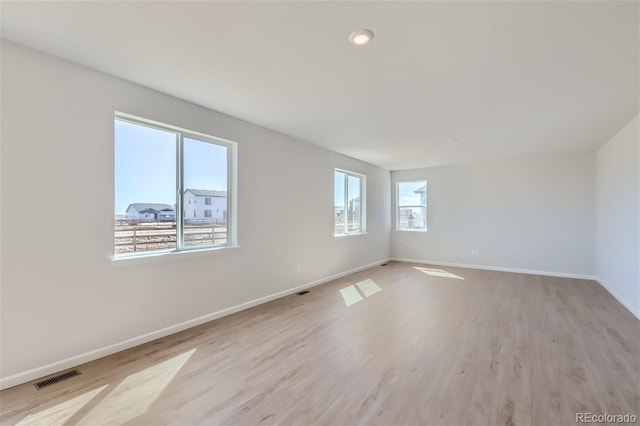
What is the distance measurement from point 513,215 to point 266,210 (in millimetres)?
5520

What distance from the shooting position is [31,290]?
7.24 feet

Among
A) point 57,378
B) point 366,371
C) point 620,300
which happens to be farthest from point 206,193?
point 620,300

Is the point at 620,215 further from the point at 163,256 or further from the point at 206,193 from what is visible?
the point at 163,256

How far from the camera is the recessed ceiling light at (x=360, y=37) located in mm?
1951

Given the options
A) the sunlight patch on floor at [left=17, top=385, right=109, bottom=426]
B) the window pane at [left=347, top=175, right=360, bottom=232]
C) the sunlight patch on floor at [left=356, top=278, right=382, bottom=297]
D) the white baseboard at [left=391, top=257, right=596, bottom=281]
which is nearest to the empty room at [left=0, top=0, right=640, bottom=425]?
the sunlight patch on floor at [left=17, top=385, right=109, bottom=426]

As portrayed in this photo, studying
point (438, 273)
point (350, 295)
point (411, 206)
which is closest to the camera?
point (350, 295)

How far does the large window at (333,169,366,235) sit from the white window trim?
2351 millimetres

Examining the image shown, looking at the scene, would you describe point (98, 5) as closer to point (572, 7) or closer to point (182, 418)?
point (182, 418)

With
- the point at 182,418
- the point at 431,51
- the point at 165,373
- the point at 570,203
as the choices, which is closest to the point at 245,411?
the point at 182,418

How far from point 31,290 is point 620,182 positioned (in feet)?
23.0

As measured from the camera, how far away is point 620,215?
418 cm

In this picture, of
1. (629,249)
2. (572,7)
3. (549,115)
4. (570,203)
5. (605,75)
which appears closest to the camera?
(572,7)

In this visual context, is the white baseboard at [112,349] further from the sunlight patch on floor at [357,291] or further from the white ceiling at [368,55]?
the white ceiling at [368,55]

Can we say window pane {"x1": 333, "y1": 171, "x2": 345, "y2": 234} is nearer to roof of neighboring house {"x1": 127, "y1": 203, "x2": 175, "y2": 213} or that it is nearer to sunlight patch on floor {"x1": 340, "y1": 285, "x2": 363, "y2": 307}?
sunlight patch on floor {"x1": 340, "y1": 285, "x2": 363, "y2": 307}
